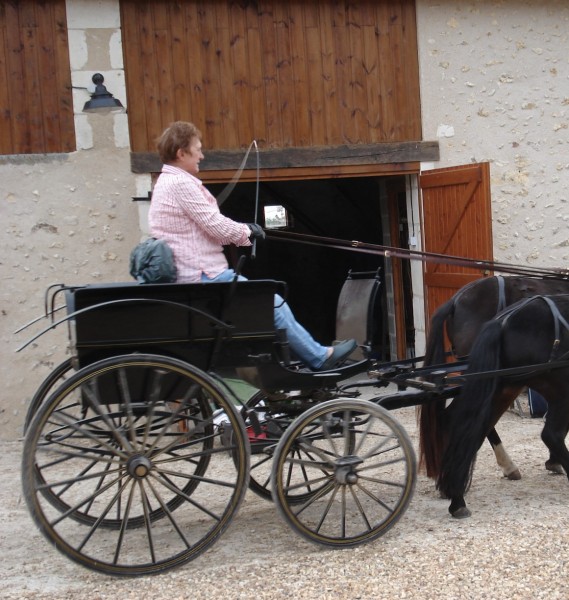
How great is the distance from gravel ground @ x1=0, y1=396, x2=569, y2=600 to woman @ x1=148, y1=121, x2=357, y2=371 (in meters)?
1.07

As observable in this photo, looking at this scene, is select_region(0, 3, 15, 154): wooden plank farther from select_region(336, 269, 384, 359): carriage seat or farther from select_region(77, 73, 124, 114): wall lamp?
select_region(336, 269, 384, 359): carriage seat

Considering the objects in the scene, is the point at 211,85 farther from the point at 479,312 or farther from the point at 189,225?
the point at 189,225

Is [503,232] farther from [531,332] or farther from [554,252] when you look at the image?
[531,332]

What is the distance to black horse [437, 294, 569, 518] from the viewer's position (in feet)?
15.1

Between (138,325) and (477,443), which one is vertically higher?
(138,325)

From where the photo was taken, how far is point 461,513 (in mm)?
4613

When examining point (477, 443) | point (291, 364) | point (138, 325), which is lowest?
point (477, 443)

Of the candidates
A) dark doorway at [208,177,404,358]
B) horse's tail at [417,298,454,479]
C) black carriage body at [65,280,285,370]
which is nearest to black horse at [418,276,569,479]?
horse's tail at [417,298,454,479]

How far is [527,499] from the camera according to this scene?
496cm

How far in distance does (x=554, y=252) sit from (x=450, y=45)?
7.32 ft

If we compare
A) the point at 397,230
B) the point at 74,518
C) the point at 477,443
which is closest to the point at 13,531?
the point at 74,518

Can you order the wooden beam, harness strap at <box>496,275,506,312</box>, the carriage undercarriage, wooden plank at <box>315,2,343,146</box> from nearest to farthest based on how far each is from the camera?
the carriage undercarriage → harness strap at <box>496,275,506,312</box> → the wooden beam → wooden plank at <box>315,2,343,146</box>

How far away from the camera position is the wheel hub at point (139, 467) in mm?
3799

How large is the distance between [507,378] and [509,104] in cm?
416
